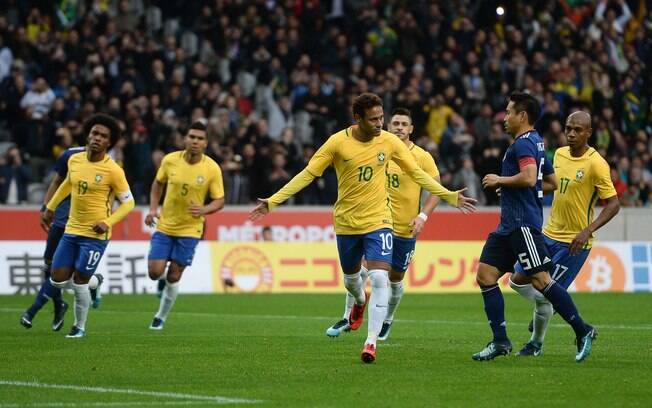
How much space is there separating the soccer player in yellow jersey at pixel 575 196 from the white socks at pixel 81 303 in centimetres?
554

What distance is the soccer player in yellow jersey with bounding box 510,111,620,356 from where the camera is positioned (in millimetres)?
14273

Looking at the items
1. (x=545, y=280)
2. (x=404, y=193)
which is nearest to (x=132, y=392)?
(x=545, y=280)

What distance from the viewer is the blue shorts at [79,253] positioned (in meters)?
16.2

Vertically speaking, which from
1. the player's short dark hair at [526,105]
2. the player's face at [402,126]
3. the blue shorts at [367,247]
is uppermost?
the player's short dark hair at [526,105]

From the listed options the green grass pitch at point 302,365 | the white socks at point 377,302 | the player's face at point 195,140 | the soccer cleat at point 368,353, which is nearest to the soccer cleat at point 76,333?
the green grass pitch at point 302,365

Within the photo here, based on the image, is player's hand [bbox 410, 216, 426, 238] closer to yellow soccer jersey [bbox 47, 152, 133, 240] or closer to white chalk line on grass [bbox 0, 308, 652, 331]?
white chalk line on grass [bbox 0, 308, 652, 331]

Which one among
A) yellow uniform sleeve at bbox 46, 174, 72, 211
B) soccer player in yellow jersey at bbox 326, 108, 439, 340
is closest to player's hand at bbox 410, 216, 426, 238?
soccer player in yellow jersey at bbox 326, 108, 439, 340

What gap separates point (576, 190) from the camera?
14617 mm

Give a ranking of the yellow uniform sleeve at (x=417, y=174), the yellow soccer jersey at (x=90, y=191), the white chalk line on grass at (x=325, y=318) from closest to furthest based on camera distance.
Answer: the yellow uniform sleeve at (x=417, y=174) < the yellow soccer jersey at (x=90, y=191) < the white chalk line on grass at (x=325, y=318)

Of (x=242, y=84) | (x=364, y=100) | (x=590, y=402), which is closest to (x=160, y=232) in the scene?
(x=364, y=100)

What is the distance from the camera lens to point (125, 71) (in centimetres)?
2962

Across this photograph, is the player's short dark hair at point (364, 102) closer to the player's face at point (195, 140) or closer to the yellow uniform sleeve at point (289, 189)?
the yellow uniform sleeve at point (289, 189)

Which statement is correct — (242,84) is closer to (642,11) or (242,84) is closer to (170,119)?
(170,119)

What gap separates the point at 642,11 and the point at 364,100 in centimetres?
2643
